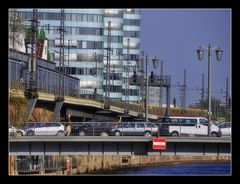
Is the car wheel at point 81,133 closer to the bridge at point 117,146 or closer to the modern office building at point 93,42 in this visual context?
the bridge at point 117,146

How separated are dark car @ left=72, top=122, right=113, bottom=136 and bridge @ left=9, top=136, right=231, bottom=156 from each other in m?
5.27

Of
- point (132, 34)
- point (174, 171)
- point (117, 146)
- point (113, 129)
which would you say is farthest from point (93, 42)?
point (117, 146)

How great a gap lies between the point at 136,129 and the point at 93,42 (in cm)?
7889

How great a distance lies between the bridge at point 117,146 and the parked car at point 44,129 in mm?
5106

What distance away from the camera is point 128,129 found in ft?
196

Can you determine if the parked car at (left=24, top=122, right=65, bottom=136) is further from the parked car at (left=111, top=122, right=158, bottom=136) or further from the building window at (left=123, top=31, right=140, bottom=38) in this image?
the building window at (left=123, top=31, right=140, bottom=38)

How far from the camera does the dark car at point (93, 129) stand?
55125 millimetres

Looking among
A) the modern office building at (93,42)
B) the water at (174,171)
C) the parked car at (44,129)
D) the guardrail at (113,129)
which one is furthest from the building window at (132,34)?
the parked car at (44,129)

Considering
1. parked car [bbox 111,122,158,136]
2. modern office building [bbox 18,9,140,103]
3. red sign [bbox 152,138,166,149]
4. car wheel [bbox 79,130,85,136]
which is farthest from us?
modern office building [bbox 18,9,140,103]

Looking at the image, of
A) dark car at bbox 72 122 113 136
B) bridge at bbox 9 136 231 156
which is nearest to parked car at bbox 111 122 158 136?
dark car at bbox 72 122 113 136

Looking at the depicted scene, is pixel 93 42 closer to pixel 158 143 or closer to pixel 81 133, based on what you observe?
pixel 81 133

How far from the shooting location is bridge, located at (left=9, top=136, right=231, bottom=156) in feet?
156
